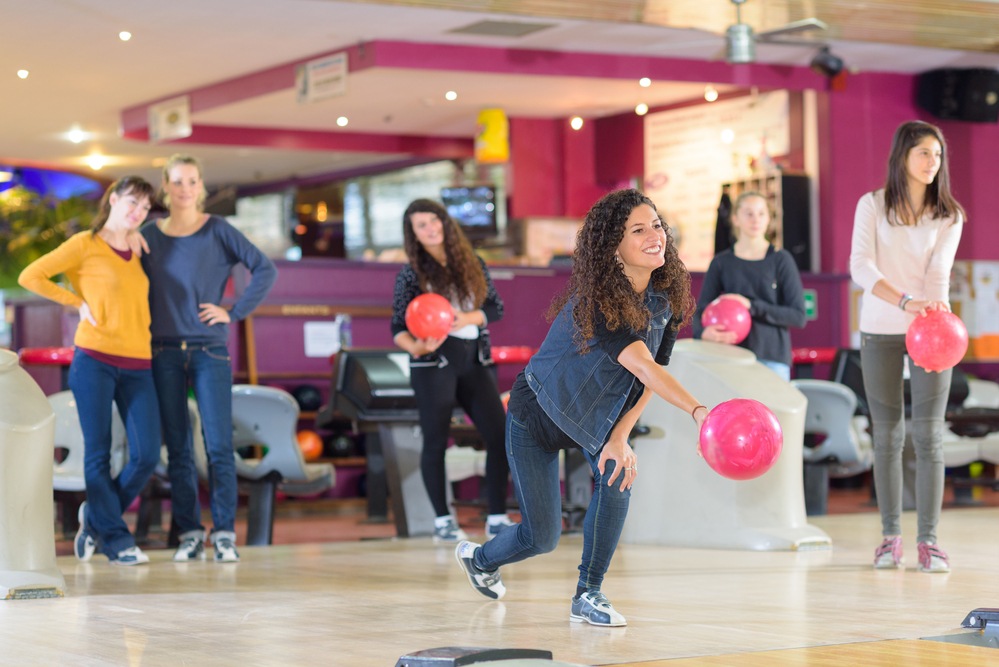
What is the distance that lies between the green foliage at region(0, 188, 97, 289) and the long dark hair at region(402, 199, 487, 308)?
32.8ft

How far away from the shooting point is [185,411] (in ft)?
15.3

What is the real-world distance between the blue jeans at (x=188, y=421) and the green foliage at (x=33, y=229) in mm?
10107

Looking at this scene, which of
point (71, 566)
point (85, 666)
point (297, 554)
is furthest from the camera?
point (297, 554)

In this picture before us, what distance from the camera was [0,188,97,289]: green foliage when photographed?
14164mm

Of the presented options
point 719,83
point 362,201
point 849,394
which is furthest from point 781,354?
point 362,201

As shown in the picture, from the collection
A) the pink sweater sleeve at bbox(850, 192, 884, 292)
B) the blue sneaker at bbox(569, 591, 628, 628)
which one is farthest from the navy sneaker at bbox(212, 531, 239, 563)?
the pink sweater sleeve at bbox(850, 192, 884, 292)

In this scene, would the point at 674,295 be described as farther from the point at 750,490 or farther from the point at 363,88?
the point at 363,88

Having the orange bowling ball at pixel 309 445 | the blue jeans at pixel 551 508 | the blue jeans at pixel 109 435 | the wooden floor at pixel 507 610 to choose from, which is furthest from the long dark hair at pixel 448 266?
the orange bowling ball at pixel 309 445

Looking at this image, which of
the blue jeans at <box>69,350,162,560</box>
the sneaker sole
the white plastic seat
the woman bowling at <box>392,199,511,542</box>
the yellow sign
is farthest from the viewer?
the yellow sign

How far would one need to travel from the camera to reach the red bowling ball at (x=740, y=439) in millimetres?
2799

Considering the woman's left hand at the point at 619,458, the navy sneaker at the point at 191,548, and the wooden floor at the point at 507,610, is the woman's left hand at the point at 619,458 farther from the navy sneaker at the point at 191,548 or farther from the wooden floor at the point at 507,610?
the navy sneaker at the point at 191,548

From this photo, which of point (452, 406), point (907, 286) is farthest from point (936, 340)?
point (452, 406)

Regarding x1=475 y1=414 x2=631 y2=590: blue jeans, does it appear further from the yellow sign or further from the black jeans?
the yellow sign

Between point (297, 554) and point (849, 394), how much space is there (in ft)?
10.1
